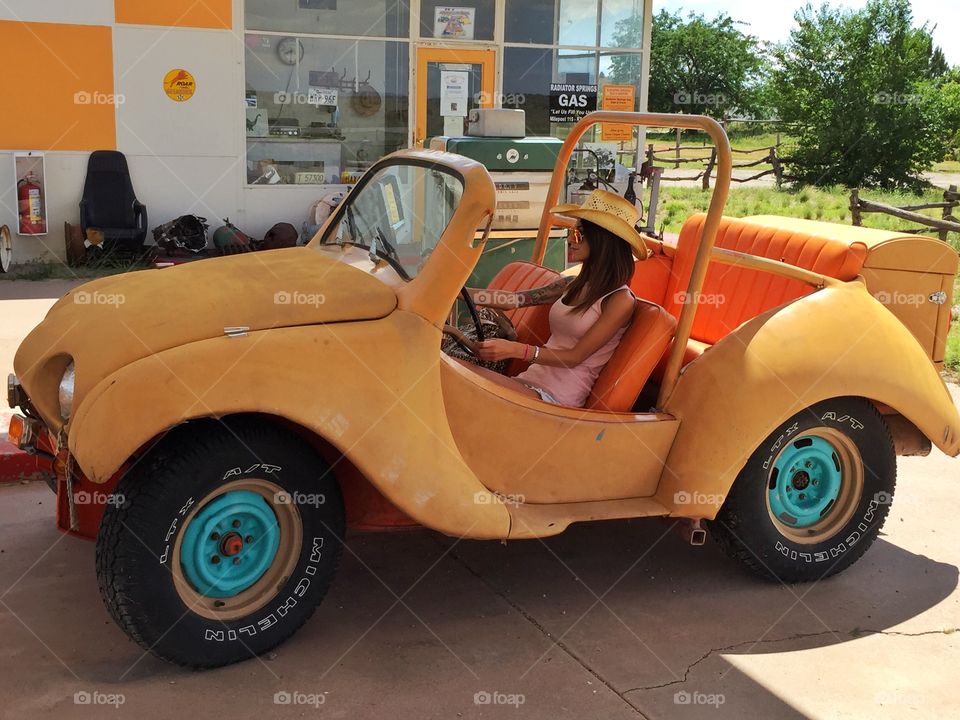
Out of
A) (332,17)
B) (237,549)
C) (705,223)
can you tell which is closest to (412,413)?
(237,549)

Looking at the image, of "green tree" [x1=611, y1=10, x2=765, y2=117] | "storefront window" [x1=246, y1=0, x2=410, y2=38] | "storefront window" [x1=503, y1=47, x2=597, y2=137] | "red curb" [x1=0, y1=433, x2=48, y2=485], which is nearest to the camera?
"red curb" [x1=0, y1=433, x2=48, y2=485]

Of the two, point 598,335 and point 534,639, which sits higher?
point 598,335

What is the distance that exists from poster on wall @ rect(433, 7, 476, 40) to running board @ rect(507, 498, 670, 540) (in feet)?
32.5

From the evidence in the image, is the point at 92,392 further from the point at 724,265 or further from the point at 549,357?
the point at 724,265

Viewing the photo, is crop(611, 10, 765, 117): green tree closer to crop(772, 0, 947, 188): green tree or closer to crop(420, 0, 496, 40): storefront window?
crop(772, 0, 947, 188): green tree

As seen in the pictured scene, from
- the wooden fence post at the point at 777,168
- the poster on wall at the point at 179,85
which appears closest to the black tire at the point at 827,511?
the poster on wall at the point at 179,85

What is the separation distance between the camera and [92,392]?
3279 mm

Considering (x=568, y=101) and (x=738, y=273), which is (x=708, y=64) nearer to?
(x=568, y=101)

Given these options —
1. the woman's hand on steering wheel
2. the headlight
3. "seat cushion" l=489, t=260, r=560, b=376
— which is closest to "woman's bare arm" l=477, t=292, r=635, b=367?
the woman's hand on steering wheel

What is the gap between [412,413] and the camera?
364cm

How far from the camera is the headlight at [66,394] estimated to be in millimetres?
3506

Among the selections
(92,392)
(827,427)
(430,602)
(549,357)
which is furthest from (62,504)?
(827,427)

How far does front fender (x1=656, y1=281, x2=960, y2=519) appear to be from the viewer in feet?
13.9

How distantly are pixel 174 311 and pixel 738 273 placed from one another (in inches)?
109
